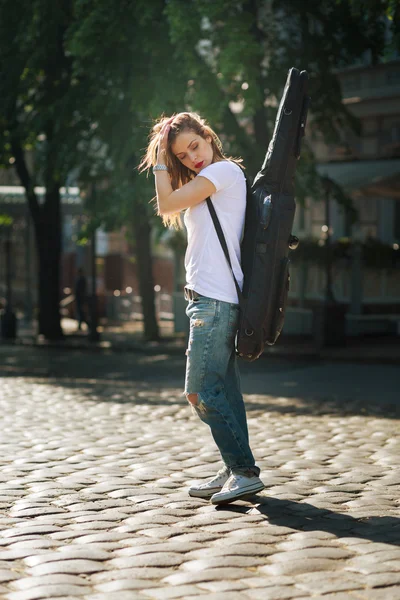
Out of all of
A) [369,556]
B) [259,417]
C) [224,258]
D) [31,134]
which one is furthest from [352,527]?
[31,134]

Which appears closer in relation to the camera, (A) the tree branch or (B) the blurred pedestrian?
(A) the tree branch

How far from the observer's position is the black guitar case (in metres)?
6.29

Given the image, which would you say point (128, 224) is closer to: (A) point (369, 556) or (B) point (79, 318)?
(B) point (79, 318)

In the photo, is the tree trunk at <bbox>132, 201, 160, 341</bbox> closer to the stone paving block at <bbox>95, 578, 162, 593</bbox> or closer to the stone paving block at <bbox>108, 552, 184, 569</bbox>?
the stone paving block at <bbox>108, 552, 184, 569</bbox>

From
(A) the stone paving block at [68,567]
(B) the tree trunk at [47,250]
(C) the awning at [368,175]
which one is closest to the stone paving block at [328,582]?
(A) the stone paving block at [68,567]

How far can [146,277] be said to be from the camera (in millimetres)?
26297

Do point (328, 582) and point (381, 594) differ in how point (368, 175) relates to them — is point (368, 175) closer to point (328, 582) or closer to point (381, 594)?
point (328, 582)

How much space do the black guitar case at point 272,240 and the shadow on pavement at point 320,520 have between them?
0.79 metres

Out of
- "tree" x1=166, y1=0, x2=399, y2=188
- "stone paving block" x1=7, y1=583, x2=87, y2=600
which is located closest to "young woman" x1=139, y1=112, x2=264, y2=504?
"stone paving block" x1=7, y1=583, x2=87, y2=600

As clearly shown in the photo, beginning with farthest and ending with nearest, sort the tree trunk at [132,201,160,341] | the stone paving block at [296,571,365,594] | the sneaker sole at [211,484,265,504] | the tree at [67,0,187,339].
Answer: the tree trunk at [132,201,160,341] < the tree at [67,0,187,339] < the sneaker sole at [211,484,265,504] < the stone paving block at [296,571,365,594]

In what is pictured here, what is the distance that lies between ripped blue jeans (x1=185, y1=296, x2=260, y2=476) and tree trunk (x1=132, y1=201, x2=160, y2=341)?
1922 centimetres

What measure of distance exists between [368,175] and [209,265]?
23.4 meters

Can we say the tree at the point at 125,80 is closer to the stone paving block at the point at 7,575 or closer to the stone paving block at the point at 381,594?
the stone paving block at the point at 7,575

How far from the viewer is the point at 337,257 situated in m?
24.8
